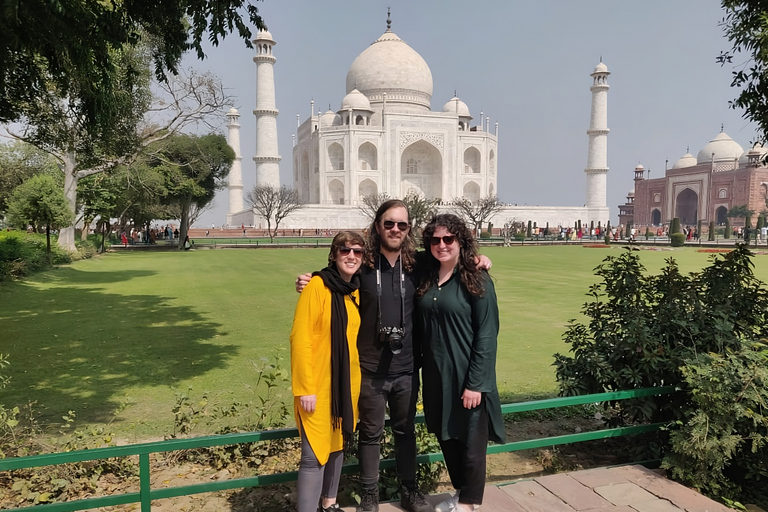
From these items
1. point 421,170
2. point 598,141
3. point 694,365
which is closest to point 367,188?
point 421,170

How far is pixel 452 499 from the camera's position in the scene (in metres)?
2.29

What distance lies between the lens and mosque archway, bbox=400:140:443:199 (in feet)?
151

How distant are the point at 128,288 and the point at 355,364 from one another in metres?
9.26

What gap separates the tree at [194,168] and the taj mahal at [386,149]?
14.5m

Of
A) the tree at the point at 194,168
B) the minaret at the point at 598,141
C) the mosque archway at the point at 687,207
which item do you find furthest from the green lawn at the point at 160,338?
the mosque archway at the point at 687,207

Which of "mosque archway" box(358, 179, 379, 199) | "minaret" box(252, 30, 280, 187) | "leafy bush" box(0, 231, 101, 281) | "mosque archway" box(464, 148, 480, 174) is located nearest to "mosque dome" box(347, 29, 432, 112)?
"mosque archway" box(464, 148, 480, 174)

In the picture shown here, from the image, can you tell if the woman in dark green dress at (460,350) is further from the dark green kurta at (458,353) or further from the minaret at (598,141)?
the minaret at (598,141)

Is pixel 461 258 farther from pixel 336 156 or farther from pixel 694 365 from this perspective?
pixel 336 156

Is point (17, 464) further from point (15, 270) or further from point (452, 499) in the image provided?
point (15, 270)

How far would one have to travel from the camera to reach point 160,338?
5.95 m

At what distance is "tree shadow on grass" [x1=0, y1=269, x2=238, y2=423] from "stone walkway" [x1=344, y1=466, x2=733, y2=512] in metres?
2.67

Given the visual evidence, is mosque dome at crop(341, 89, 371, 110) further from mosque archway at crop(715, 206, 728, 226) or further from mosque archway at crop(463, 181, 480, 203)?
mosque archway at crop(715, 206, 728, 226)

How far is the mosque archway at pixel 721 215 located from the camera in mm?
48844

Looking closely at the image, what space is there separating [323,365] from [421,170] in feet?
150
